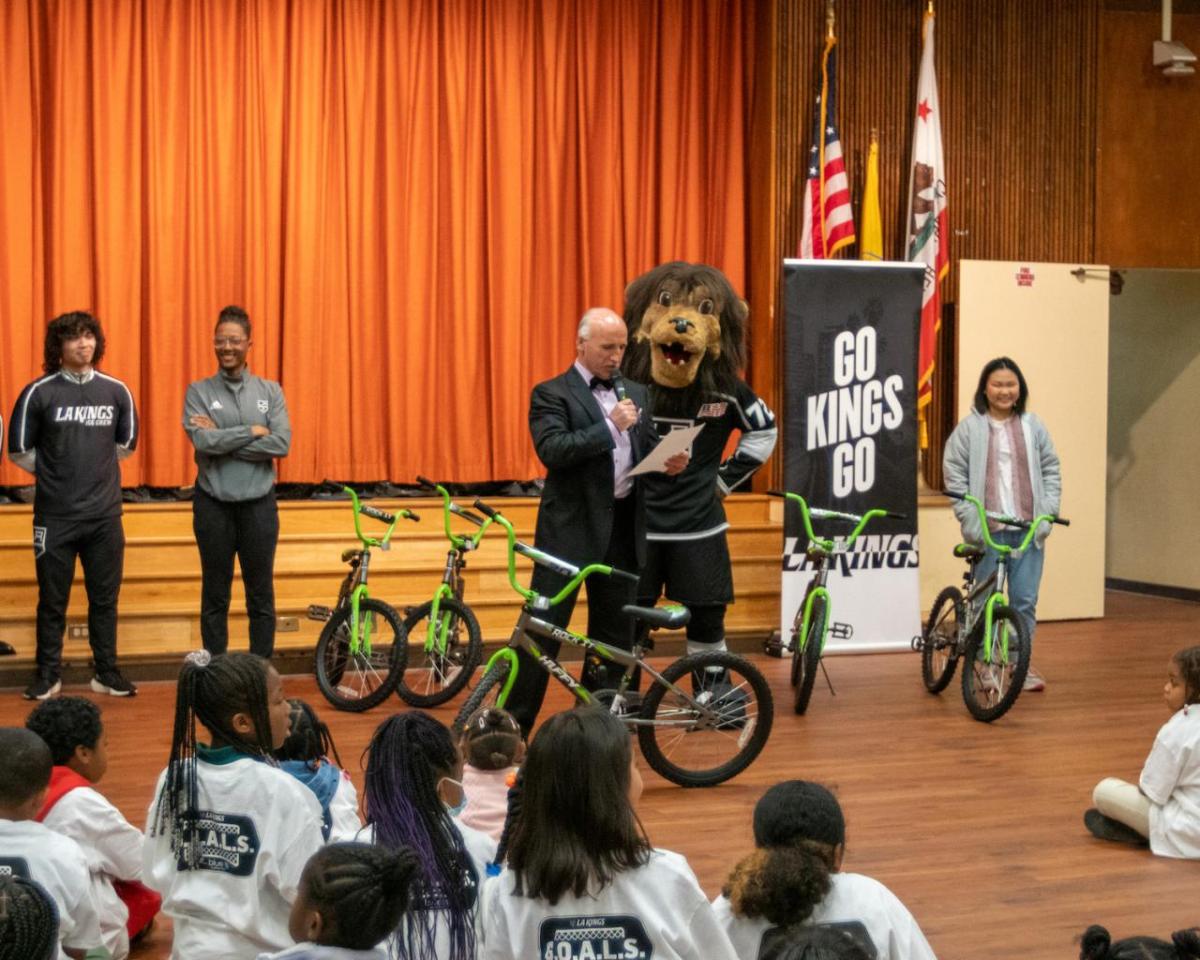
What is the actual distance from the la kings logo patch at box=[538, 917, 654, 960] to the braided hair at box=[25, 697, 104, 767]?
5.18 ft

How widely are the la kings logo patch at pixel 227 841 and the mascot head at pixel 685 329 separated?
3394mm

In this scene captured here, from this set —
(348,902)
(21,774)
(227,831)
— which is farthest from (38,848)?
(348,902)

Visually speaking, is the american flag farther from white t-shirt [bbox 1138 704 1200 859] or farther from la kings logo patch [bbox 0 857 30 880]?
la kings logo patch [bbox 0 857 30 880]

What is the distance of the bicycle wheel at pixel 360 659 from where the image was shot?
650cm

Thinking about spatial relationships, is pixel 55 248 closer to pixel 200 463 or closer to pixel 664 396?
pixel 200 463

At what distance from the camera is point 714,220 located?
29.6 ft

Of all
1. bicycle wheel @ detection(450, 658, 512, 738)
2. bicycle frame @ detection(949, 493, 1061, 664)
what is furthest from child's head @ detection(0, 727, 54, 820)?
bicycle frame @ detection(949, 493, 1061, 664)

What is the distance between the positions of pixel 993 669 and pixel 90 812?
160 inches

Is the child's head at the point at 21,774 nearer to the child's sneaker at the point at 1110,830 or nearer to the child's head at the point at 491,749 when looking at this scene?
the child's head at the point at 491,749

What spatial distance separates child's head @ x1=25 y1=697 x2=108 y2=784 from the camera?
3543 mm

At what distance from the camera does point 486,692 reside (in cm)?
511

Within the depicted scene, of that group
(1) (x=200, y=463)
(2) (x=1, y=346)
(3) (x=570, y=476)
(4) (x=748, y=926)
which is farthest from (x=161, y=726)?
(4) (x=748, y=926)

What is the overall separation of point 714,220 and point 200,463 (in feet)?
11.4

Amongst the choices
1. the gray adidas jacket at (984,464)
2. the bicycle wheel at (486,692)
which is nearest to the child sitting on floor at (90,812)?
the bicycle wheel at (486,692)
